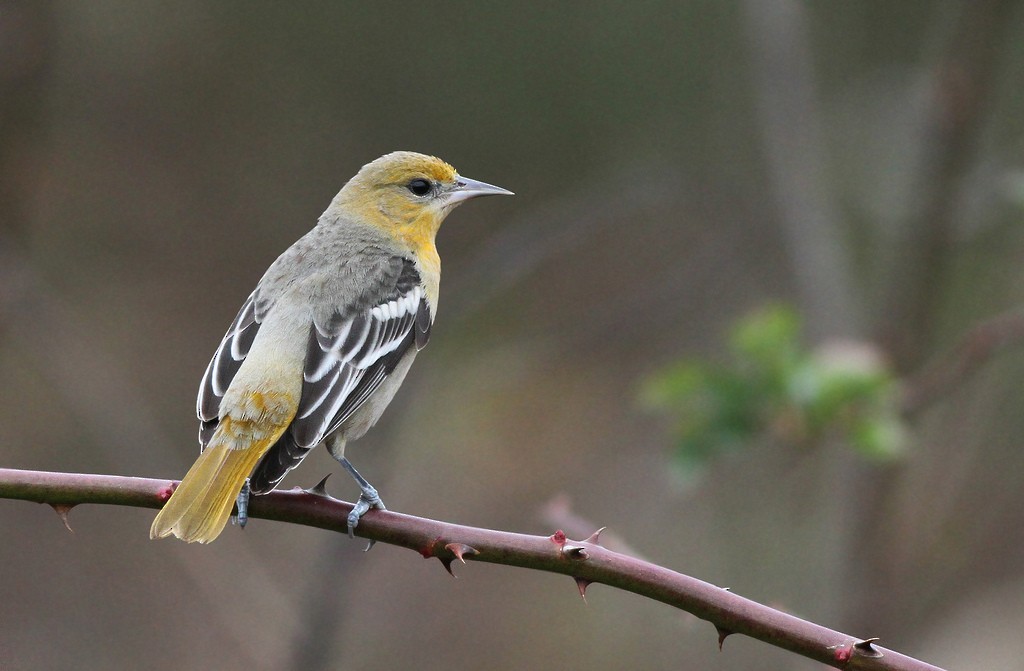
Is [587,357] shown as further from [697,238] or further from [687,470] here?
[687,470]

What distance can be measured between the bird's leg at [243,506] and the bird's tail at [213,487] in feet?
0.14

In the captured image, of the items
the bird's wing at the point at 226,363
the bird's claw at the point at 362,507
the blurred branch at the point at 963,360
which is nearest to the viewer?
the bird's claw at the point at 362,507

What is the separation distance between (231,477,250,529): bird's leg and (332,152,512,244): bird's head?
2178 millimetres

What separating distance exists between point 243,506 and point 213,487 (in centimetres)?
12

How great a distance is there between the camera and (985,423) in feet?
24.7

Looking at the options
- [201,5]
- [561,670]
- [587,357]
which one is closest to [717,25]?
[587,357]

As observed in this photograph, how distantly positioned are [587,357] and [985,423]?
255 inches

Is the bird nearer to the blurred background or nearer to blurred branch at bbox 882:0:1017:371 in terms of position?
the blurred background

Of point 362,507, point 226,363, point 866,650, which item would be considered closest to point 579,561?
point 866,650

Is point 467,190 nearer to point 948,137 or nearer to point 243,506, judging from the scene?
point 243,506

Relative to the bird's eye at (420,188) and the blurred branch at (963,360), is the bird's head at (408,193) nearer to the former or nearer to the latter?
the bird's eye at (420,188)

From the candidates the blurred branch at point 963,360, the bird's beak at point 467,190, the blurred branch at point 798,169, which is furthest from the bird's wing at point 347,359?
the blurred branch at point 798,169

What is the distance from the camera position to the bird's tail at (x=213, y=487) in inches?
130

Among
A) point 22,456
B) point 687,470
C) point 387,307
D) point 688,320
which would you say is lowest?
point 22,456
